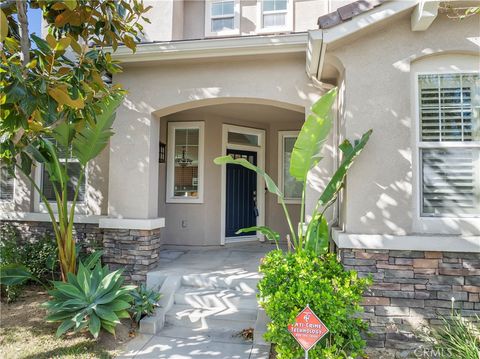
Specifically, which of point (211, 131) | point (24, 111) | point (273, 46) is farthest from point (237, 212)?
point (24, 111)

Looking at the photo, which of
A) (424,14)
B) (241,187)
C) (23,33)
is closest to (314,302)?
(424,14)

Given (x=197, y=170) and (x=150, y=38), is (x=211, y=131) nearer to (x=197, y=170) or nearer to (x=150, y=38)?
(x=197, y=170)

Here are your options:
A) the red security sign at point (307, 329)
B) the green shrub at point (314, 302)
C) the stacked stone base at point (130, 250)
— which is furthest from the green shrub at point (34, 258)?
the red security sign at point (307, 329)

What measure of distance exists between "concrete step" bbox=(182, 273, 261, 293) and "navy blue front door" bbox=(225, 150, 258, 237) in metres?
3.09

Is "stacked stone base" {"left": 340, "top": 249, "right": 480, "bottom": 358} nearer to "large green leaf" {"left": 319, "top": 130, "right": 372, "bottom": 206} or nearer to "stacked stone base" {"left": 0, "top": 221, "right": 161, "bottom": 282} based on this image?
"large green leaf" {"left": 319, "top": 130, "right": 372, "bottom": 206}

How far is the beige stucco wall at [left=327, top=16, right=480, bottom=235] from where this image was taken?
449 cm

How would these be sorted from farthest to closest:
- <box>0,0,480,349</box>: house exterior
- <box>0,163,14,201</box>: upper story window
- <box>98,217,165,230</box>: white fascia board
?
<box>0,163,14,201</box>: upper story window, <box>98,217,165,230</box>: white fascia board, <box>0,0,480,349</box>: house exterior

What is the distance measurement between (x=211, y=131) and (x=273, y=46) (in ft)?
11.5

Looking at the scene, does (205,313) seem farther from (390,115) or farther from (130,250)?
(390,115)

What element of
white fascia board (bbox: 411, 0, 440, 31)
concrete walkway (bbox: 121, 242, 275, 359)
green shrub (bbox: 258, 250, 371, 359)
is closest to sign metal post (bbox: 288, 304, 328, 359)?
green shrub (bbox: 258, 250, 371, 359)

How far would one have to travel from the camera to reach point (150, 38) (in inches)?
319

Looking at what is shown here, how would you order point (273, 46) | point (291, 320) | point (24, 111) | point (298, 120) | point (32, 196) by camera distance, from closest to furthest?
1. point (24, 111)
2. point (291, 320)
3. point (273, 46)
4. point (32, 196)
5. point (298, 120)

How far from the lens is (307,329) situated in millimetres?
3510

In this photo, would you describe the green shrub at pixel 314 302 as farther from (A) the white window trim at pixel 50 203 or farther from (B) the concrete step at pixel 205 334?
(A) the white window trim at pixel 50 203
